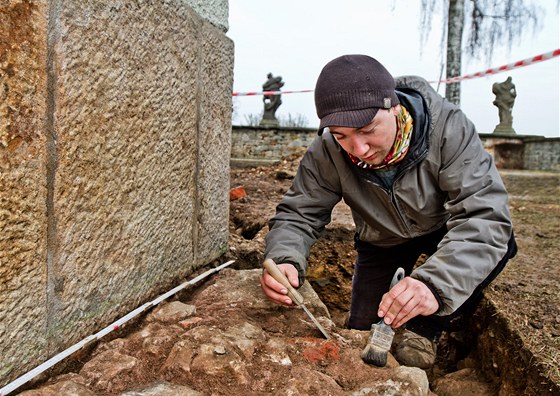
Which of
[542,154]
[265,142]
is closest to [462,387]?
[265,142]

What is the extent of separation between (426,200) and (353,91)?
0.55 metres

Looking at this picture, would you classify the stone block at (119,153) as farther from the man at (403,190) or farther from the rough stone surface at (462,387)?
the rough stone surface at (462,387)

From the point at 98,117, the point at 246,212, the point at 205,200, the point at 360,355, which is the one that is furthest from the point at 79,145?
the point at 246,212

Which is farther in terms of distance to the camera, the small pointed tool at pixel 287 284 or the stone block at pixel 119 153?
the small pointed tool at pixel 287 284

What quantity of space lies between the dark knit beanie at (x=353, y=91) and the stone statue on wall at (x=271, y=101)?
1109cm

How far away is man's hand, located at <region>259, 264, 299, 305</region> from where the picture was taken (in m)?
1.58

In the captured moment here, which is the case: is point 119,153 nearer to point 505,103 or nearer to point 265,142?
point 265,142

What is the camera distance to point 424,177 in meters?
1.76

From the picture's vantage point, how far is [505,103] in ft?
42.0

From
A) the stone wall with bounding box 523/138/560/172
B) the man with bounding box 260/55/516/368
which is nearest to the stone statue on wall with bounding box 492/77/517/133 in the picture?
the stone wall with bounding box 523/138/560/172

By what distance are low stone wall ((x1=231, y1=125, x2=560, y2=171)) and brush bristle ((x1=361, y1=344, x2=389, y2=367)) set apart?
10.5 m

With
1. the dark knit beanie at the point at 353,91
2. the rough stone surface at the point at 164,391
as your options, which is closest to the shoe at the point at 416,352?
the dark knit beanie at the point at 353,91

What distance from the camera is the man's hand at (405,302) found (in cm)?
140

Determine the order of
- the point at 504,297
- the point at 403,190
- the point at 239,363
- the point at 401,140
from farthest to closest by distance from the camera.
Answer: the point at 504,297 < the point at 403,190 < the point at 401,140 < the point at 239,363
